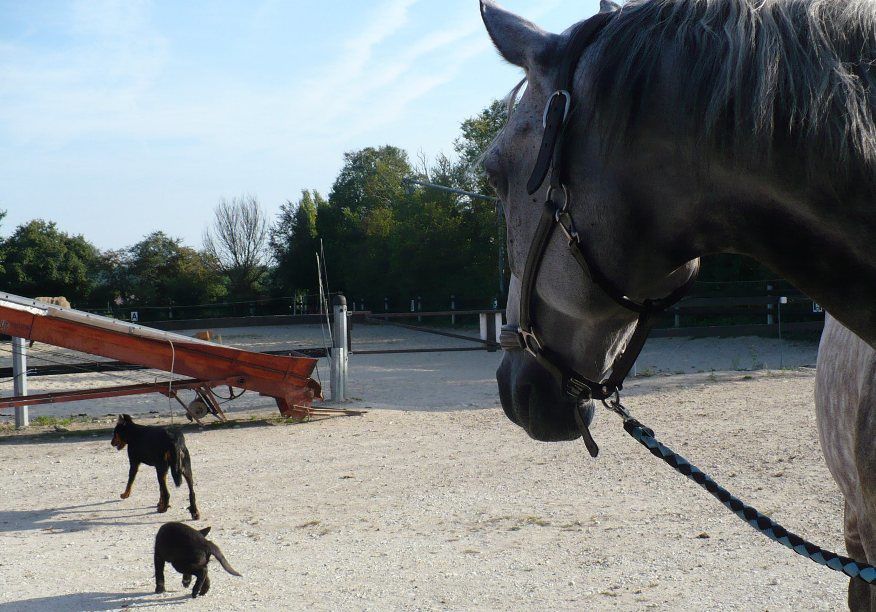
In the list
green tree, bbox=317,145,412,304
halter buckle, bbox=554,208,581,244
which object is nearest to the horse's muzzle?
halter buckle, bbox=554,208,581,244

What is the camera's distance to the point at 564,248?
4.25 feet

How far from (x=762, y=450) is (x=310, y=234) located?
33622 mm

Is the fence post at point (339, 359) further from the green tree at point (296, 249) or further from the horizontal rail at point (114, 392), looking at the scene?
the green tree at point (296, 249)

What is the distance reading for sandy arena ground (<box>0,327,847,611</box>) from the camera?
3.87m

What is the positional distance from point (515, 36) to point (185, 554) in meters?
3.49

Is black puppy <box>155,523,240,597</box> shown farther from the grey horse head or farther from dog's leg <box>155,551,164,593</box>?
the grey horse head

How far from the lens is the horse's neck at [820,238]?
105cm

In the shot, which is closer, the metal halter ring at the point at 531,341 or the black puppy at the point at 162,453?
the metal halter ring at the point at 531,341

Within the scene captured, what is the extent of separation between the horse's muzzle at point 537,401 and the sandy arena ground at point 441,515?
8.03 ft

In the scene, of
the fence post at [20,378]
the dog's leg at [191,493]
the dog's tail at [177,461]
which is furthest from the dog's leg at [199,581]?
the fence post at [20,378]

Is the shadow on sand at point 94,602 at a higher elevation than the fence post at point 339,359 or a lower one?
lower

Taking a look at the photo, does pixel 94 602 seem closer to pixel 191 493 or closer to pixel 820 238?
pixel 191 493

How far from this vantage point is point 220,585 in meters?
4.13

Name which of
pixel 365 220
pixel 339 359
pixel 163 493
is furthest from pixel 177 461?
pixel 365 220
